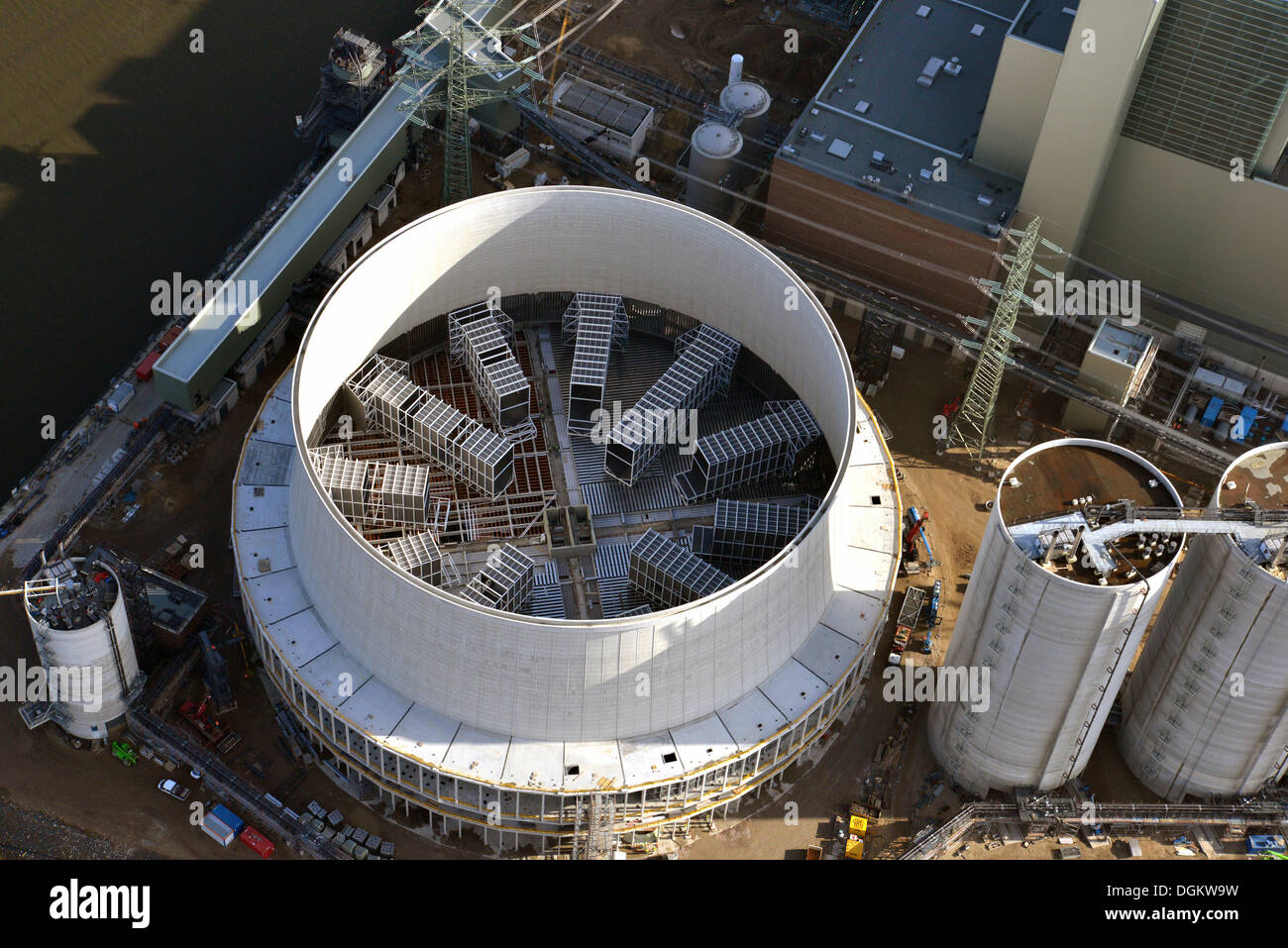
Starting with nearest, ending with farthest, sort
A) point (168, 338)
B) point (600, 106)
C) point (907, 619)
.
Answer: point (907, 619)
point (168, 338)
point (600, 106)

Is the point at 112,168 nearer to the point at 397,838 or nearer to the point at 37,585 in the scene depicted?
the point at 37,585

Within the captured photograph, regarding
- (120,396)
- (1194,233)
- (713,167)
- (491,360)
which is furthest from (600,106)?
(1194,233)

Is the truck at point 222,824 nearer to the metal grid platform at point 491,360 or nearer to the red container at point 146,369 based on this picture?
the metal grid platform at point 491,360

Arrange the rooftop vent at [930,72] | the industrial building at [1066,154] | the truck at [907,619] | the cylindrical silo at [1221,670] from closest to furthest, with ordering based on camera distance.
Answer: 1. the cylindrical silo at [1221,670]
2. the truck at [907,619]
3. the industrial building at [1066,154]
4. the rooftop vent at [930,72]

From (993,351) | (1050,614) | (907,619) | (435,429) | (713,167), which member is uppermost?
(713,167)

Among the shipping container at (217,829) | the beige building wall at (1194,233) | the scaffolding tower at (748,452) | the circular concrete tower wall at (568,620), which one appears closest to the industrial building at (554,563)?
Answer: the circular concrete tower wall at (568,620)

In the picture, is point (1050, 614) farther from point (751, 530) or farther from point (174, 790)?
point (174, 790)
